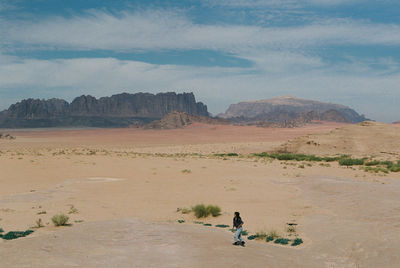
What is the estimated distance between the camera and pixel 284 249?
11.0 m

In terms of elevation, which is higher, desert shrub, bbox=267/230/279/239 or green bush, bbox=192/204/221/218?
desert shrub, bbox=267/230/279/239

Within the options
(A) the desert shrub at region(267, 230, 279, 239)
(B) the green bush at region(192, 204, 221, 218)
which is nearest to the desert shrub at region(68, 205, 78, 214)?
(B) the green bush at region(192, 204, 221, 218)

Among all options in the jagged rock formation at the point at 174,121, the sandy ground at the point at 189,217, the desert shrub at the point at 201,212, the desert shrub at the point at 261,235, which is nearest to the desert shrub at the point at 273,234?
the desert shrub at the point at 261,235

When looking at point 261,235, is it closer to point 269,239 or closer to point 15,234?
point 269,239

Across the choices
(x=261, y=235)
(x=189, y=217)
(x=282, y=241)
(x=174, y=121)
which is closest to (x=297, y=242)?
(x=282, y=241)

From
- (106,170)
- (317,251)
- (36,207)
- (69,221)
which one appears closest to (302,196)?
(317,251)

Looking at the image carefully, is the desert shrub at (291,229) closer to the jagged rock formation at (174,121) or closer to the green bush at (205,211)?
the green bush at (205,211)

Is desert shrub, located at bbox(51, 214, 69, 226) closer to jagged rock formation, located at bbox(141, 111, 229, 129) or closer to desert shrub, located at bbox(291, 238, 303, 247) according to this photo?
desert shrub, located at bbox(291, 238, 303, 247)

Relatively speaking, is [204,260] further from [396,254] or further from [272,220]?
[272,220]

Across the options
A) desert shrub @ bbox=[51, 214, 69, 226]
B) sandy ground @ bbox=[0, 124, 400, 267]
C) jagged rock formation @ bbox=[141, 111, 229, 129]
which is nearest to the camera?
sandy ground @ bbox=[0, 124, 400, 267]

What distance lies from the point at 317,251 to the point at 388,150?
41.1 metres

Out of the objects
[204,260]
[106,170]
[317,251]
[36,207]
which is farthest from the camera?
[106,170]

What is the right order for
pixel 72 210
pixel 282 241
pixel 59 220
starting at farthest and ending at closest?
pixel 72 210 → pixel 59 220 → pixel 282 241

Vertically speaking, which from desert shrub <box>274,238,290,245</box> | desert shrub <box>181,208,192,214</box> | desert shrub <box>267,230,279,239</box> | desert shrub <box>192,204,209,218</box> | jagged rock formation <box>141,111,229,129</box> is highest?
jagged rock formation <box>141,111,229,129</box>
